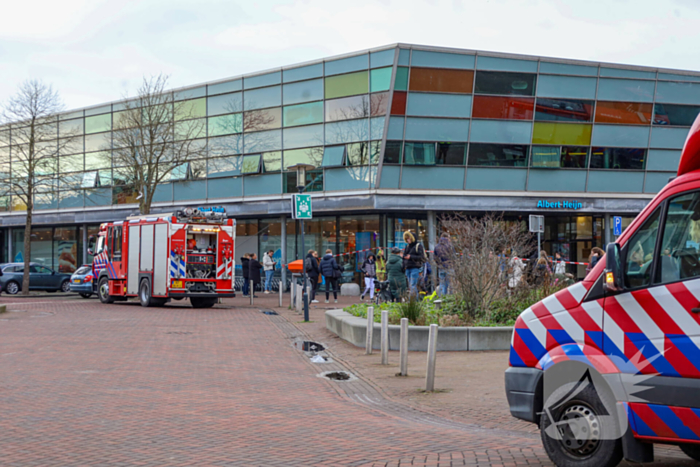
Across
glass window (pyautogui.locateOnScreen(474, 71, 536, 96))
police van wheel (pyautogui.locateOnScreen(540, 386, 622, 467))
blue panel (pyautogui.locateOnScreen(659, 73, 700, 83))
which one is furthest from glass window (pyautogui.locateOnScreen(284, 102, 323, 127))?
police van wheel (pyautogui.locateOnScreen(540, 386, 622, 467))

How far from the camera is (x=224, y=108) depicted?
116ft

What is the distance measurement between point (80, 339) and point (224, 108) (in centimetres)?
2223

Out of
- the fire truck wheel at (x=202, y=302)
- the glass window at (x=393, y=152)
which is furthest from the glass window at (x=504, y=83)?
the fire truck wheel at (x=202, y=302)

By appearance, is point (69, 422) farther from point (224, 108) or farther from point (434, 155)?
point (224, 108)

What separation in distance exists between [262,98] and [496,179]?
11.1m

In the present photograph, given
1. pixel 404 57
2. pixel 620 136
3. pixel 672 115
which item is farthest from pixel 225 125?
pixel 672 115

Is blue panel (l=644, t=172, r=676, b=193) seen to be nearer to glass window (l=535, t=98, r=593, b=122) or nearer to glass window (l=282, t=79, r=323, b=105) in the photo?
glass window (l=535, t=98, r=593, b=122)

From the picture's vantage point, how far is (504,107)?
31422mm

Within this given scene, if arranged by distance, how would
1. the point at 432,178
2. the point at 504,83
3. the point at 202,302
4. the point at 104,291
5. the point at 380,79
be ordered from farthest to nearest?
1. the point at 504,83
2. the point at 432,178
3. the point at 380,79
4. the point at 104,291
5. the point at 202,302

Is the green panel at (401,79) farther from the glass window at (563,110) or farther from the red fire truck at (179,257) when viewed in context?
the red fire truck at (179,257)

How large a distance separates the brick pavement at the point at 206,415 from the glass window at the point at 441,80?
18246 mm

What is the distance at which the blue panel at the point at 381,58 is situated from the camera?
30.1 metres

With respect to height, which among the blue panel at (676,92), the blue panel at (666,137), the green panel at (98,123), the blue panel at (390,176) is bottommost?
the blue panel at (390,176)

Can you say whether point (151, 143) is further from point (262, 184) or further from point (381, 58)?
point (381, 58)
